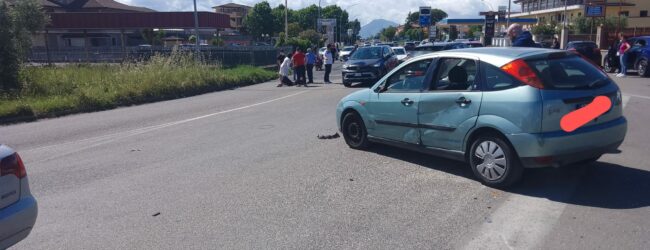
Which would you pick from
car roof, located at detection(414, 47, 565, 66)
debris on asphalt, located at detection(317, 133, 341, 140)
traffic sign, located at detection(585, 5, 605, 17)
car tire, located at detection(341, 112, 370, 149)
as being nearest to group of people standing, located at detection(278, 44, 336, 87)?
debris on asphalt, located at detection(317, 133, 341, 140)

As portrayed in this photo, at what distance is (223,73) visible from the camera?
24281 millimetres

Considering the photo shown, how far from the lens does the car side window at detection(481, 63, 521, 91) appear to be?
568cm

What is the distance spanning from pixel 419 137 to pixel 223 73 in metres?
18.7

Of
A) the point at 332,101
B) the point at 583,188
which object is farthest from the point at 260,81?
the point at 583,188

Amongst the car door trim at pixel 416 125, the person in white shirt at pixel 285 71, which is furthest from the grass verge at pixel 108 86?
→ the car door trim at pixel 416 125

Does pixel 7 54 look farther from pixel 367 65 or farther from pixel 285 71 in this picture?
pixel 367 65

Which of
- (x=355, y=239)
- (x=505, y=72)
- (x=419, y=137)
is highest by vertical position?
(x=505, y=72)

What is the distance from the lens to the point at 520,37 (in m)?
9.55

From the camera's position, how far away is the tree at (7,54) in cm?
1691

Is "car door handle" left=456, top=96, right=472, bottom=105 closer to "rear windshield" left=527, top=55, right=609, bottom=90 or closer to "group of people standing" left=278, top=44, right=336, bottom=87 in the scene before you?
"rear windshield" left=527, top=55, right=609, bottom=90

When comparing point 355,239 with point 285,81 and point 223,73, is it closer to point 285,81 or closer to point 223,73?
point 285,81

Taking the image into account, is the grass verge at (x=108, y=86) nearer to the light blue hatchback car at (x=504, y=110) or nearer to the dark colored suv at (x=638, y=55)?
the light blue hatchback car at (x=504, y=110)

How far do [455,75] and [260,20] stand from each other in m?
95.0

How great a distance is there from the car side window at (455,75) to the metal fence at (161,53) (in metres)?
22.2
